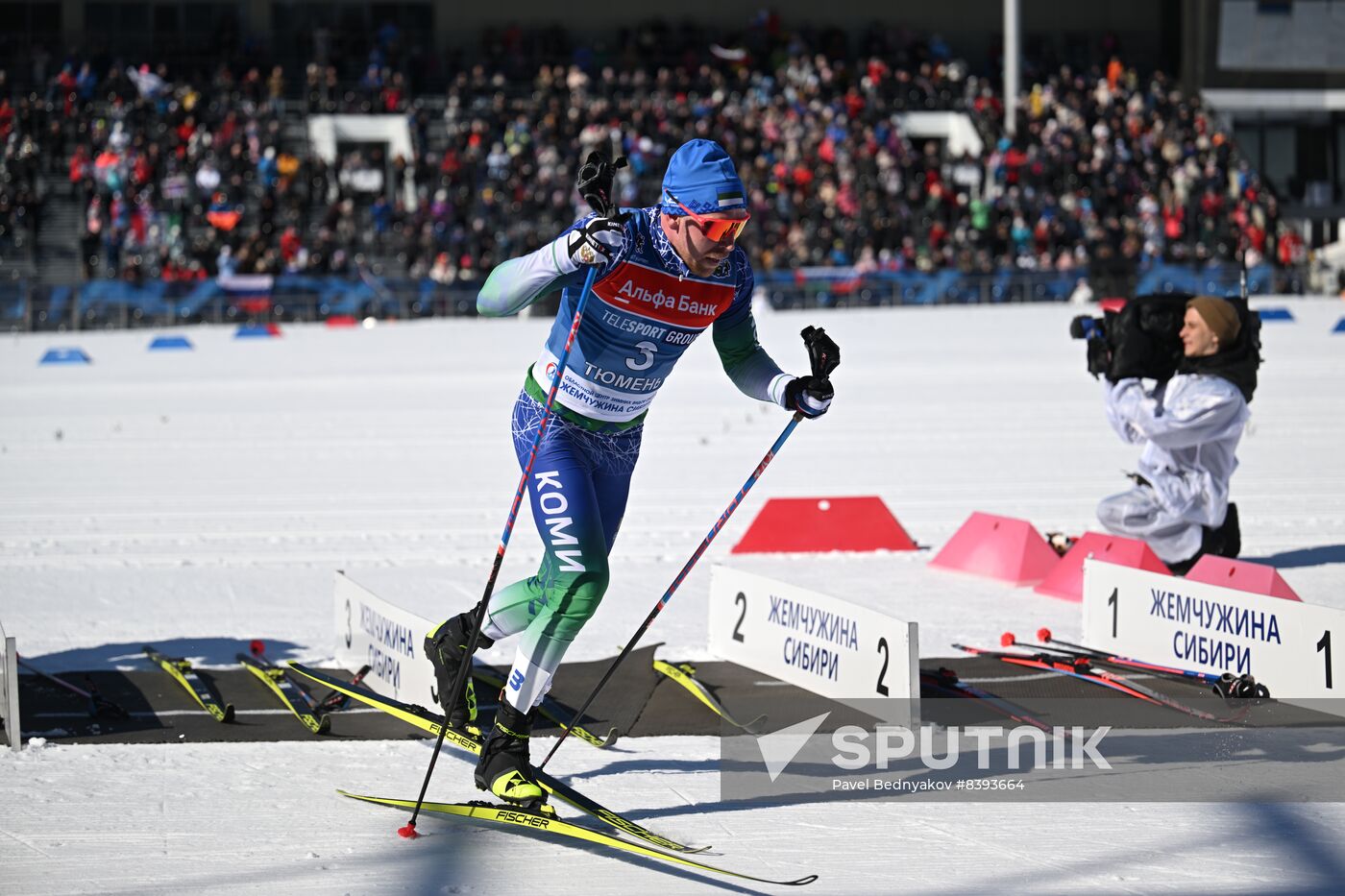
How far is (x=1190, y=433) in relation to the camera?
866 cm

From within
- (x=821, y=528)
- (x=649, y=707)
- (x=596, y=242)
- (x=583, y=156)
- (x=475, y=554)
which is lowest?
(x=475, y=554)

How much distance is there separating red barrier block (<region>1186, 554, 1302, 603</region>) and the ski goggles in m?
3.13

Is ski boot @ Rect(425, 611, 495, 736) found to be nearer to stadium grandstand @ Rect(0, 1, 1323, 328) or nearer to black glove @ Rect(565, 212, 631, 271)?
black glove @ Rect(565, 212, 631, 271)

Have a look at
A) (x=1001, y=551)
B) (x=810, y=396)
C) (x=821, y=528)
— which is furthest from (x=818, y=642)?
(x=821, y=528)

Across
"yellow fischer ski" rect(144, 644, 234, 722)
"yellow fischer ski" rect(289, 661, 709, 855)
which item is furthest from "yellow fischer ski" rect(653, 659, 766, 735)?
"yellow fischer ski" rect(144, 644, 234, 722)

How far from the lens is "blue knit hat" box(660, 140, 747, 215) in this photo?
5.16 meters

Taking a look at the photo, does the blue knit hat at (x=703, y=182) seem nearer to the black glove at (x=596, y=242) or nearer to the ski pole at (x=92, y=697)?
the black glove at (x=596, y=242)

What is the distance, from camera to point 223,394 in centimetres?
1906

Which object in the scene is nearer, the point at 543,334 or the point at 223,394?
the point at 223,394

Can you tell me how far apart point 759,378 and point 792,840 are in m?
1.70

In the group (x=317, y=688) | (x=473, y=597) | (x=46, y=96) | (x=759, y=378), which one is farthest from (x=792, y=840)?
(x=46, y=96)

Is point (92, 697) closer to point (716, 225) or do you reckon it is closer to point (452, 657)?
point (452, 657)

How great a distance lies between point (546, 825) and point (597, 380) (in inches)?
59.3

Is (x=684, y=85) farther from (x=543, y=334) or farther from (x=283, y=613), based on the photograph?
(x=283, y=613)
